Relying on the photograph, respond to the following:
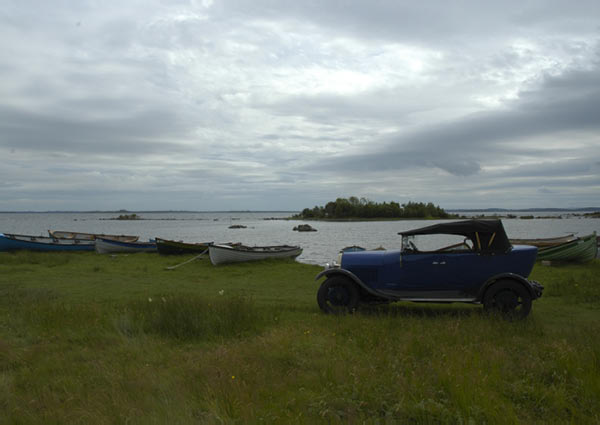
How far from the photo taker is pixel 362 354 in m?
6.50

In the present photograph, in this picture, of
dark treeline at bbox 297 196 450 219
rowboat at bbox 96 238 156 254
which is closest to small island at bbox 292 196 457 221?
dark treeline at bbox 297 196 450 219

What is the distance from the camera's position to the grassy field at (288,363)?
459 centimetres

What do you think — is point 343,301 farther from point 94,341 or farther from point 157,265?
point 157,265

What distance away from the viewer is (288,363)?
20.5 ft

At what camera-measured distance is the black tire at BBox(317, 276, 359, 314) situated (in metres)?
9.74

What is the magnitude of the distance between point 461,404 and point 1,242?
30.2 metres

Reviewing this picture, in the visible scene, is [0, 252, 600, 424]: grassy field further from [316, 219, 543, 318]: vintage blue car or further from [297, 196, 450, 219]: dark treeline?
[297, 196, 450, 219]: dark treeline

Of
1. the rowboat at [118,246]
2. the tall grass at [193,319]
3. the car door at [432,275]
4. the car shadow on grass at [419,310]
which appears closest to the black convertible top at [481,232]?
the car door at [432,275]

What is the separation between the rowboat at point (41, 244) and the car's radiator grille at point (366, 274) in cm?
2517

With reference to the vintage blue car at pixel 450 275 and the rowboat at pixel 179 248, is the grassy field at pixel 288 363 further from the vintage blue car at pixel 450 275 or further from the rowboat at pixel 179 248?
the rowboat at pixel 179 248

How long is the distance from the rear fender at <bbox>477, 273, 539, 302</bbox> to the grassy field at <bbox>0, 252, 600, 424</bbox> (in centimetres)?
50

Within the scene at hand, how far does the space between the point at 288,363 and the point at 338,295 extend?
3777 millimetres

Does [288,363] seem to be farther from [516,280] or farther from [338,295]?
[516,280]

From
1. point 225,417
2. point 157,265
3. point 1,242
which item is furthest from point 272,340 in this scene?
point 1,242
